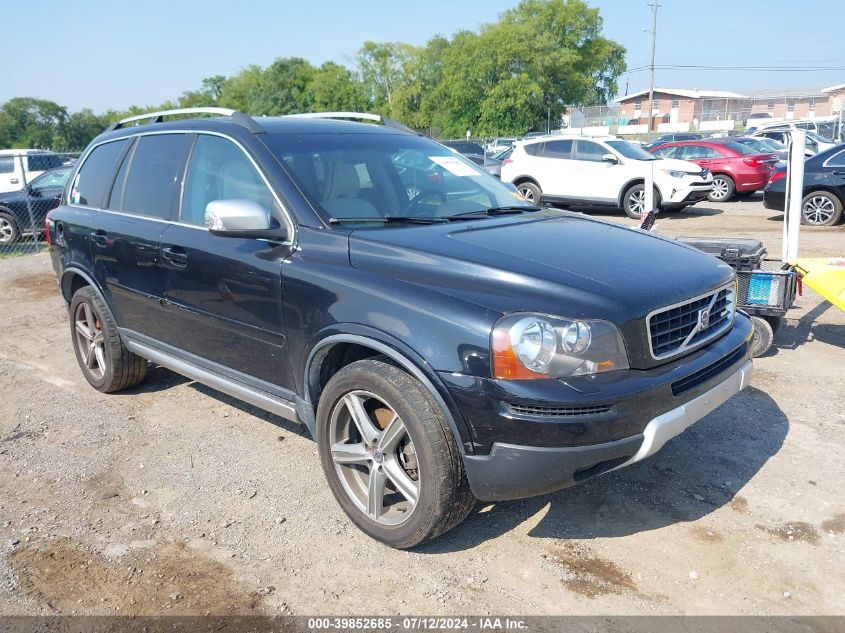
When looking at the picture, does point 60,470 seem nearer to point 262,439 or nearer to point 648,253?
point 262,439

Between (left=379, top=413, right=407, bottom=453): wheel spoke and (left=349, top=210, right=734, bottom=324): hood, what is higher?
(left=349, top=210, right=734, bottom=324): hood

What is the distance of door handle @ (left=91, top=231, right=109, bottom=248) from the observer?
4.74 meters

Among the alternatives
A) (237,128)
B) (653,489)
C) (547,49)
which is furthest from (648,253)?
(547,49)

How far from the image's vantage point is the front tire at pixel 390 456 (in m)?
2.81

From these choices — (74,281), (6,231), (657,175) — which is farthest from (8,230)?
(657,175)

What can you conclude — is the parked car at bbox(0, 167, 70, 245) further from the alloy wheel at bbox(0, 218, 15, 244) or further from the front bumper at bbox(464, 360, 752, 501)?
the front bumper at bbox(464, 360, 752, 501)

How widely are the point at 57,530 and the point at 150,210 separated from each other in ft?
6.41

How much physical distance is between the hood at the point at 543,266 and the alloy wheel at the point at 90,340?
9.39ft

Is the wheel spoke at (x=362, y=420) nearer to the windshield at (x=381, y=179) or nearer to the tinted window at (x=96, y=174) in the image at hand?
the windshield at (x=381, y=179)

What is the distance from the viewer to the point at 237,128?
3.92 m

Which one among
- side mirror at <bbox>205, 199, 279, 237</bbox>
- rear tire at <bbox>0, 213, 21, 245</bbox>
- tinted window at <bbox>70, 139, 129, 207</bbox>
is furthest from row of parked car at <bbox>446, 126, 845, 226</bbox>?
side mirror at <bbox>205, 199, 279, 237</bbox>

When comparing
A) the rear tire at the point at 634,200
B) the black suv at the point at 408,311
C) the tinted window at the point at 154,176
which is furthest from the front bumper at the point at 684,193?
the tinted window at the point at 154,176

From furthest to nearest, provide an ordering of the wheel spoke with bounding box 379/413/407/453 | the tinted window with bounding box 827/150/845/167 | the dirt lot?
the tinted window with bounding box 827/150/845/167, the wheel spoke with bounding box 379/413/407/453, the dirt lot

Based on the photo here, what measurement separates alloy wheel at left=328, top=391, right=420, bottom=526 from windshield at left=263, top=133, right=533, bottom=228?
0.93 m
